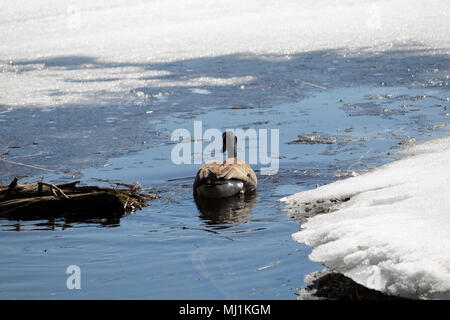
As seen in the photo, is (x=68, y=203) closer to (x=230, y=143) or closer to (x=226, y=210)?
(x=226, y=210)

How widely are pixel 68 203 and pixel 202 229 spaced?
170cm

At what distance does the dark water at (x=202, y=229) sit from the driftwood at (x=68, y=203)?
23cm

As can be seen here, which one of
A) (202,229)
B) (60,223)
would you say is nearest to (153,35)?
(60,223)

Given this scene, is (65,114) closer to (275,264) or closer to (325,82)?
(325,82)

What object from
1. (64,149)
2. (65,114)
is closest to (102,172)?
(64,149)

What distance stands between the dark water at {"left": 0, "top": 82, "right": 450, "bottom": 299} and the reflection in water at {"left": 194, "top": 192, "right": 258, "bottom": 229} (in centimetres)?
4

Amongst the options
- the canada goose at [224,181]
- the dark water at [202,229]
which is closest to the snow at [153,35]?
the dark water at [202,229]

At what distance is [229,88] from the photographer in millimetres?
14750

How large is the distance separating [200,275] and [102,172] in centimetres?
453

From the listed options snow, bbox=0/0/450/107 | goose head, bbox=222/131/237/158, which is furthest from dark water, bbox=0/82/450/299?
snow, bbox=0/0/450/107

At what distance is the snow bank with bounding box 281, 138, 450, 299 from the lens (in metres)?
4.73

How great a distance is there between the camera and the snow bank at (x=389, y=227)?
473cm

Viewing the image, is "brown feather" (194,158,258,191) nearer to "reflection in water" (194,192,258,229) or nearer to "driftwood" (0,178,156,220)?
"reflection in water" (194,192,258,229)

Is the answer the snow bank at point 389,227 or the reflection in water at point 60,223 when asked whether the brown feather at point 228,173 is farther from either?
the reflection in water at point 60,223
